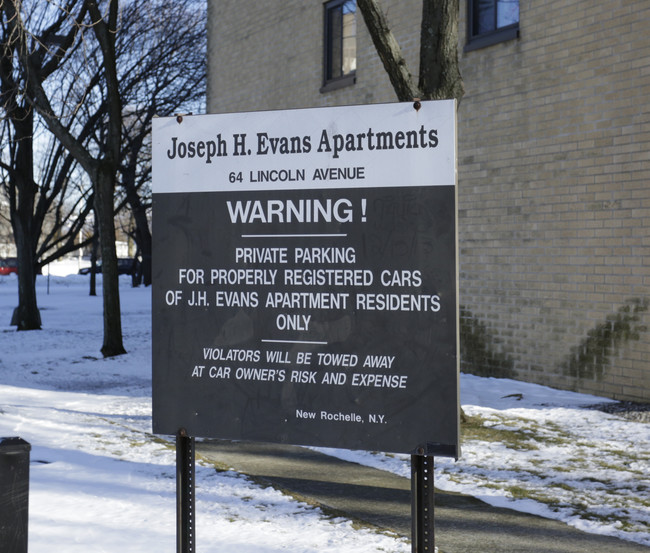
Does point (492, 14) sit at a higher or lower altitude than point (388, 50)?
higher

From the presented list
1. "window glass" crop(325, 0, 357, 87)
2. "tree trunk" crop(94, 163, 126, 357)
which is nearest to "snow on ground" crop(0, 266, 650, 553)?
"tree trunk" crop(94, 163, 126, 357)

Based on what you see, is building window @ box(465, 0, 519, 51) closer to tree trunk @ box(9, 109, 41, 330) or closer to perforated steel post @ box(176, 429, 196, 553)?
perforated steel post @ box(176, 429, 196, 553)

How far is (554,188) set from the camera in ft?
35.7

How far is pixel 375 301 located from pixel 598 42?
796 centimetres

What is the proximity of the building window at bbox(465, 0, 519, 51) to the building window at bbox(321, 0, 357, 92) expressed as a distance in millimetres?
2650

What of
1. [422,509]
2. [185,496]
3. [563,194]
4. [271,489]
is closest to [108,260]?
[563,194]

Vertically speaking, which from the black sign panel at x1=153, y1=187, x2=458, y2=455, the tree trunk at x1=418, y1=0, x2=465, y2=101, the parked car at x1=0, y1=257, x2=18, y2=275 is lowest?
the black sign panel at x1=153, y1=187, x2=458, y2=455

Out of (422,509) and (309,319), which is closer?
(422,509)

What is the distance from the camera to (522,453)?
731cm

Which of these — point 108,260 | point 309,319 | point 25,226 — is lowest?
point 309,319

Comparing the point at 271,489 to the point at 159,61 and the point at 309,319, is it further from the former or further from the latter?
the point at 159,61

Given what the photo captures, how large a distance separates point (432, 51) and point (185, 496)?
5519 mm

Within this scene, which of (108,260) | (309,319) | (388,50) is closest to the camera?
(309,319)

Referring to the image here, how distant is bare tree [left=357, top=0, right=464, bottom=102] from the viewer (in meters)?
8.09
